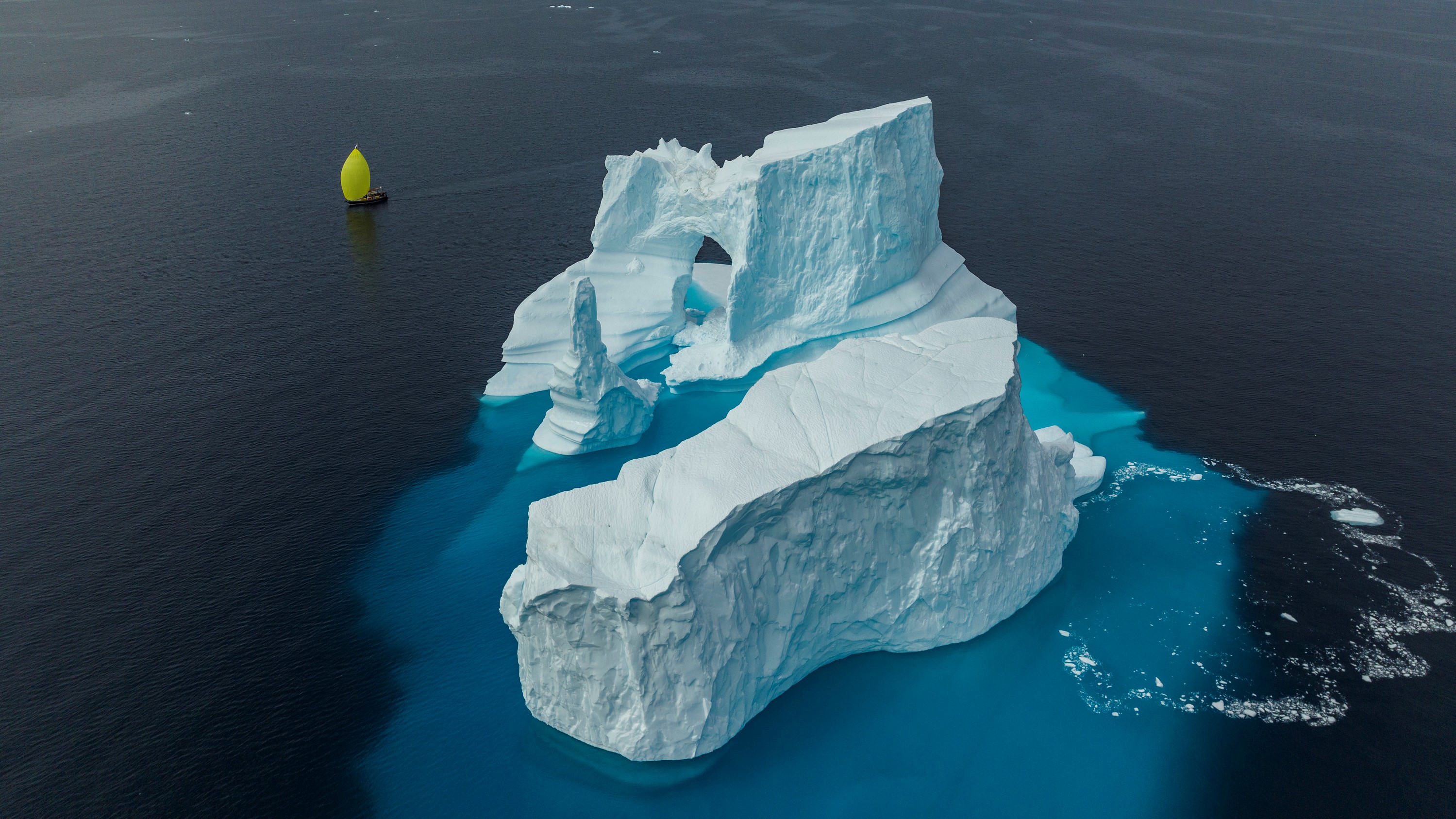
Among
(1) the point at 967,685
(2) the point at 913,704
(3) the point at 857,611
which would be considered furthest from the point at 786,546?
(1) the point at 967,685

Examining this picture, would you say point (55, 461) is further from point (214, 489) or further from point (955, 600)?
point (955, 600)

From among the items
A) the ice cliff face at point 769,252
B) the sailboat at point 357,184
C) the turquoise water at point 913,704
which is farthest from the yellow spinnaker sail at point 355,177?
the turquoise water at point 913,704

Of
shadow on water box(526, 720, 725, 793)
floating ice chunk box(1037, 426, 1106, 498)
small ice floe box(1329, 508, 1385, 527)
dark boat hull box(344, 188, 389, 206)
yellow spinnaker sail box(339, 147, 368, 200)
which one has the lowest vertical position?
shadow on water box(526, 720, 725, 793)

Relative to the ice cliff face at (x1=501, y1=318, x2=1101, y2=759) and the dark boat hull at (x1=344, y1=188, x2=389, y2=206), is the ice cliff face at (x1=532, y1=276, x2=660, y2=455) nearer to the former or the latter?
the ice cliff face at (x1=501, y1=318, x2=1101, y2=759)

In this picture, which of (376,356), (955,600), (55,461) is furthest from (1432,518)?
(55,461)

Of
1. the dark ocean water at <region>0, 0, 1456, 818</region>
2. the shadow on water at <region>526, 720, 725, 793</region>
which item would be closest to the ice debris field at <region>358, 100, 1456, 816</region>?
the shadow on water at <region>526, 720, 725, 793</region>

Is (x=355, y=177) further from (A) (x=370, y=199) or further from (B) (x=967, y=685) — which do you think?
(B) (x=967, y=685)

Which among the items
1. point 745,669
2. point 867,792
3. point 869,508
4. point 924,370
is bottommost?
point 867,792
